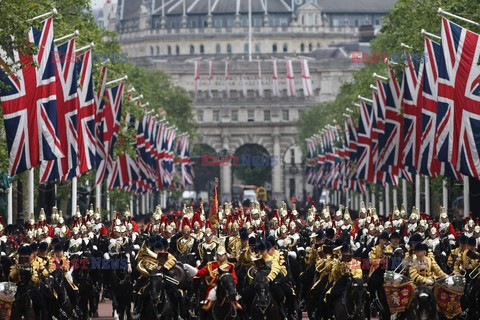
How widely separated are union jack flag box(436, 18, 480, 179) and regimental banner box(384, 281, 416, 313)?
1541cm

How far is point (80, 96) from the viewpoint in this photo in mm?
62281

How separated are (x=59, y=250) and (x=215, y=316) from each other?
5.48m

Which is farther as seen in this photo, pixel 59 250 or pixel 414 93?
pixel 414 93

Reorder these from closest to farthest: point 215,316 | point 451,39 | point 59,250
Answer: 1. point 215,316
2. point 59,250
3. point 451,39

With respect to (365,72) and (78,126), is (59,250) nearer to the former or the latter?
(78,126)

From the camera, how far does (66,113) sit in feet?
190

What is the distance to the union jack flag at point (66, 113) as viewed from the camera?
186ft

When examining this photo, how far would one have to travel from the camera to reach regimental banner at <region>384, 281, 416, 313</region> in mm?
35875

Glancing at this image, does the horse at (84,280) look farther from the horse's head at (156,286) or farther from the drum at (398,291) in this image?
the drum at (398,291)

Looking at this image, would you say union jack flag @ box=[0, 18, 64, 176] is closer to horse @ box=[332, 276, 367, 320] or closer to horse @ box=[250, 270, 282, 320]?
horse @ box=[250, 270, 282, 320]

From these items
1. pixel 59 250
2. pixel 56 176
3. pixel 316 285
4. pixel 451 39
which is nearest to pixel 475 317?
pixel 316 285

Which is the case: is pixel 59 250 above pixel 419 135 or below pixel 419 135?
below

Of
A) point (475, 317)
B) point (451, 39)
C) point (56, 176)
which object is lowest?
point (475, 317)

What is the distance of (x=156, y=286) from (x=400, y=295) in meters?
4.88
